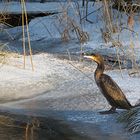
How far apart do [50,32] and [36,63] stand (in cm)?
351

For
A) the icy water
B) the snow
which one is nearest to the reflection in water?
the icy water

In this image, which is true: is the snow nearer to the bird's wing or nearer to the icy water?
the icy water

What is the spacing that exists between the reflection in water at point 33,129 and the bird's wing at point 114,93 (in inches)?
25.6

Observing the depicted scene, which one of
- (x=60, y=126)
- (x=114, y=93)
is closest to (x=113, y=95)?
(x=114, y=93)

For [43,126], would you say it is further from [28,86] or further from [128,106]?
[28,86]

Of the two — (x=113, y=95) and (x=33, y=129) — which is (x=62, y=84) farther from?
(x=33, y=129)

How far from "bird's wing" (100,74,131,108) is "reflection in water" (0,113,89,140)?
651 mm

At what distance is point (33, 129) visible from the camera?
5.93m

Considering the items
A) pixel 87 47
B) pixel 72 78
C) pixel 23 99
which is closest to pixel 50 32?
pixel 87 47

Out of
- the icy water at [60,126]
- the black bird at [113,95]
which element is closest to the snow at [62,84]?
the icy water at [60,126]

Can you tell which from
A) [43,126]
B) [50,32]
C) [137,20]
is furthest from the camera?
[50,32]

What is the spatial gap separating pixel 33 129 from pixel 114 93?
3.45 ft

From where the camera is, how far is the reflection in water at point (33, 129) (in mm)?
5613

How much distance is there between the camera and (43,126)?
19.9 ft
